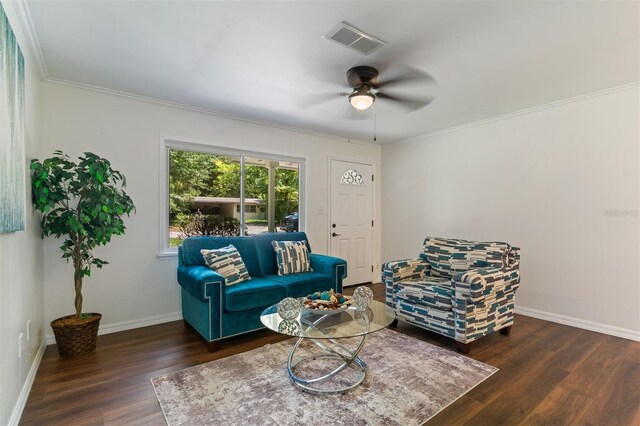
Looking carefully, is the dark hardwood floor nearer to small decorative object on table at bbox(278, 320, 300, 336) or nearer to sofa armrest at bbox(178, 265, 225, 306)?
sofa armrest at bbox(178, 265, 225, 306)

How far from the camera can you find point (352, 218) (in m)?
5.31

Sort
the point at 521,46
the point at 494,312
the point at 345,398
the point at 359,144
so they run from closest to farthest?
the point at 345,398 → the point at 521,46 → the point at 494,312 → the point at 359,144

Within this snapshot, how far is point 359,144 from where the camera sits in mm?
5387

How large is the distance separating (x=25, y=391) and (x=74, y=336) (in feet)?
1.96

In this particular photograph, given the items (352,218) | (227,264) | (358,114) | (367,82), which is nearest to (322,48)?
(367,82)

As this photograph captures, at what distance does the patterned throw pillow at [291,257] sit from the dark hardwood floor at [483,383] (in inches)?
31.0

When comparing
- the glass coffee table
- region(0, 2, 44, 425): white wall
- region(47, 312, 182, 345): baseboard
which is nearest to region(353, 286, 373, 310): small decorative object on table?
the glass coffee table

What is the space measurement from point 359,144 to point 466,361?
3.73 meters

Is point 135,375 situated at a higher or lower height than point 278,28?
lower

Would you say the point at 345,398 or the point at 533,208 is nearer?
the point at 345,398

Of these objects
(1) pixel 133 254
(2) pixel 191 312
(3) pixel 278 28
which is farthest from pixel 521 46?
(1) pixel 133 254

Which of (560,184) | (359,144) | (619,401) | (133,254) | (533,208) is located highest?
(359,144)

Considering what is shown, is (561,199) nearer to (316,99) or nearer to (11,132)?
(316,99)

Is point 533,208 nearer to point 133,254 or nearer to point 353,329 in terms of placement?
point 353,329
